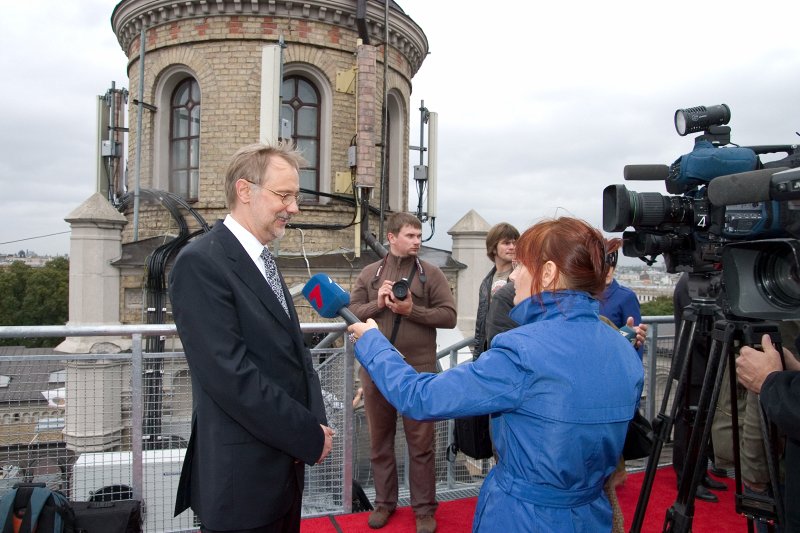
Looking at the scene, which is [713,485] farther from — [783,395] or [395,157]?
[395,157]

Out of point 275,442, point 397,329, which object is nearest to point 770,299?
point 275,442

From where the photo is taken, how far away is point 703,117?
294 centimetres

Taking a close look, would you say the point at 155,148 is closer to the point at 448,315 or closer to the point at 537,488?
the point at 448,315

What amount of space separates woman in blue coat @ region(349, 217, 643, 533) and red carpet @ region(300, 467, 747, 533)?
2.06 m

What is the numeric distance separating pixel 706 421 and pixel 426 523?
6.07ft

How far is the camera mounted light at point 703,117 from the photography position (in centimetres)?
294

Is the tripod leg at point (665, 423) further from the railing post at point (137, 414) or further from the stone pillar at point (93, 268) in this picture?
the stone pillar at point (93, 268)

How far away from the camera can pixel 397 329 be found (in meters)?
3.87

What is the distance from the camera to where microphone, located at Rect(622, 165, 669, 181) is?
10.4 ft

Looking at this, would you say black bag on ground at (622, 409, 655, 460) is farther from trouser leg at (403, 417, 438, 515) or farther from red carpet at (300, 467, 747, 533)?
red carpet at (300, 467, 747, 533)

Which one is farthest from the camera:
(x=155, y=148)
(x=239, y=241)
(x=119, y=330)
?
(x=155, y=148)

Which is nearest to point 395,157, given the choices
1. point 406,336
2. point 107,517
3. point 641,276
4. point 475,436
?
point 641,276

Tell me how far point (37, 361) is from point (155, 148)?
11.1 metres

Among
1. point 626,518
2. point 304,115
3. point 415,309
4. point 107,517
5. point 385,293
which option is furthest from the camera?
point 304,115
